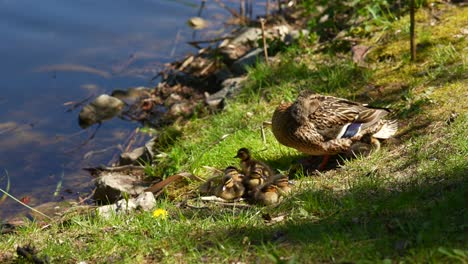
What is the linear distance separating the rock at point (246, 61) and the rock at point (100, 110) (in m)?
1.66

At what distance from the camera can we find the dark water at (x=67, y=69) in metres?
9.37

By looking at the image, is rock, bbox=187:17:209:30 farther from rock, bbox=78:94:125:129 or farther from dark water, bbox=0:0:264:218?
rock, bbox=78:94:125:129

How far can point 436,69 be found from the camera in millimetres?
8148

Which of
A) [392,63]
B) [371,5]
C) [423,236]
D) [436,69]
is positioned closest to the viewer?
[423,236]

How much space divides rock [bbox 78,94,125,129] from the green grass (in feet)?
7.19

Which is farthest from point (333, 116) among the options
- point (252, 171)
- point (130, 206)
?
point (130, 206)

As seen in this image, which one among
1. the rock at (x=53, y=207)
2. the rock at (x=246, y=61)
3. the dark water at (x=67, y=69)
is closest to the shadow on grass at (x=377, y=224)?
the rock at (x=53, y=207)

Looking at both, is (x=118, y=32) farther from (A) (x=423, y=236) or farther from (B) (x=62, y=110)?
(A) (x=423, y=236)

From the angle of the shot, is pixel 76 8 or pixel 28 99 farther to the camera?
pixel 76 8

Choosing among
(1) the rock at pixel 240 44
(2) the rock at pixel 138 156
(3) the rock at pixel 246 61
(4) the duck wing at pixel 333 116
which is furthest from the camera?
(1) the rock at pixel 240 44

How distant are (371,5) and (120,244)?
5620 millimetres

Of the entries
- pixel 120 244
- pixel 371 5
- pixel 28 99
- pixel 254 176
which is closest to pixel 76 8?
pixel 28 99

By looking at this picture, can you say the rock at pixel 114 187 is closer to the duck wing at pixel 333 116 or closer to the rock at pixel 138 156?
the rock at pixel 138 156

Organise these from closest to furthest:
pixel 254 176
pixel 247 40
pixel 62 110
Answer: pixel 254 176 < pixel 62 110 < pixel 247 40
